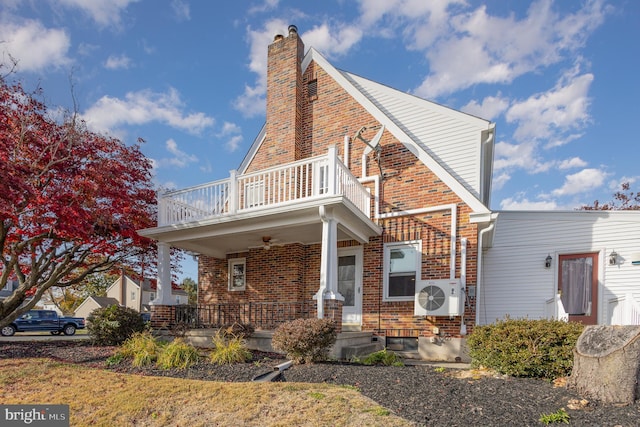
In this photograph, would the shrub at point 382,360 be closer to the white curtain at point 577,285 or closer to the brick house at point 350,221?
the brick house at point 350,221

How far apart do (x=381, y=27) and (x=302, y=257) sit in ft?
20.6

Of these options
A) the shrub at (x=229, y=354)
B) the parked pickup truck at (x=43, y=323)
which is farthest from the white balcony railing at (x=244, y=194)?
the parked pickup truck at (x=43, y=323)

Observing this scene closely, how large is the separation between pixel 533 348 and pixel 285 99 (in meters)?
8.87

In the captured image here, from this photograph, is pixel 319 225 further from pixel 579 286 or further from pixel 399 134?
pixel 579 286

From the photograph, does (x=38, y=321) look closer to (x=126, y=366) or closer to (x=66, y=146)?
(x=66, y=146)

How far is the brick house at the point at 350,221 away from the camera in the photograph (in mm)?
8391

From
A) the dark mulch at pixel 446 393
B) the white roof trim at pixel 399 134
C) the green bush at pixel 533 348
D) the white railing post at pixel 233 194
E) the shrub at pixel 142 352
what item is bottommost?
the shrub at pixel 142 352

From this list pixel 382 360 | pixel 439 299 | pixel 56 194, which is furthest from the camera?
pixel 439 299

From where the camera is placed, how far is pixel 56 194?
7.99 meters

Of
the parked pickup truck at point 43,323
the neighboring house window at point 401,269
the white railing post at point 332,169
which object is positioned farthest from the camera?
the parked pickup truck at point 43,323

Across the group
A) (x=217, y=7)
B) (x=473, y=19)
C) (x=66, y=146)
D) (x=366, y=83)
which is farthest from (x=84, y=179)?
(x=473, y=19)

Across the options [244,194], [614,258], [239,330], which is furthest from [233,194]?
[614,258]

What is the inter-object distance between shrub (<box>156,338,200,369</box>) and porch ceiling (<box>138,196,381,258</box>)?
10.1 ft

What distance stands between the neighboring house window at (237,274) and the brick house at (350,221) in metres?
0.04
